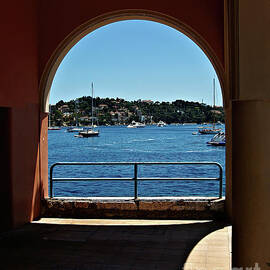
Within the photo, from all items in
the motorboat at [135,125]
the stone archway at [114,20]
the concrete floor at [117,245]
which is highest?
the motorboat at [135,125]

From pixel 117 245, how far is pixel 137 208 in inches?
48.2

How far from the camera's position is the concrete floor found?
13.2 ft

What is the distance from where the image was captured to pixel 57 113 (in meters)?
90.3

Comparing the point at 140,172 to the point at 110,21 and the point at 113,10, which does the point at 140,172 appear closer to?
the point at 110,21

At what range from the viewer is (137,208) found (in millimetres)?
5797

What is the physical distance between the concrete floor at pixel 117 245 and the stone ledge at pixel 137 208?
0.15 meters

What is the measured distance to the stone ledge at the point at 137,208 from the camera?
5.69 m

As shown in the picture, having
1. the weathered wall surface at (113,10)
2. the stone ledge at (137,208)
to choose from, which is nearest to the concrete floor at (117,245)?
the stone ledge at (137,208)

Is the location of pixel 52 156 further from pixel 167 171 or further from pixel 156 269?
pixel 156 269
